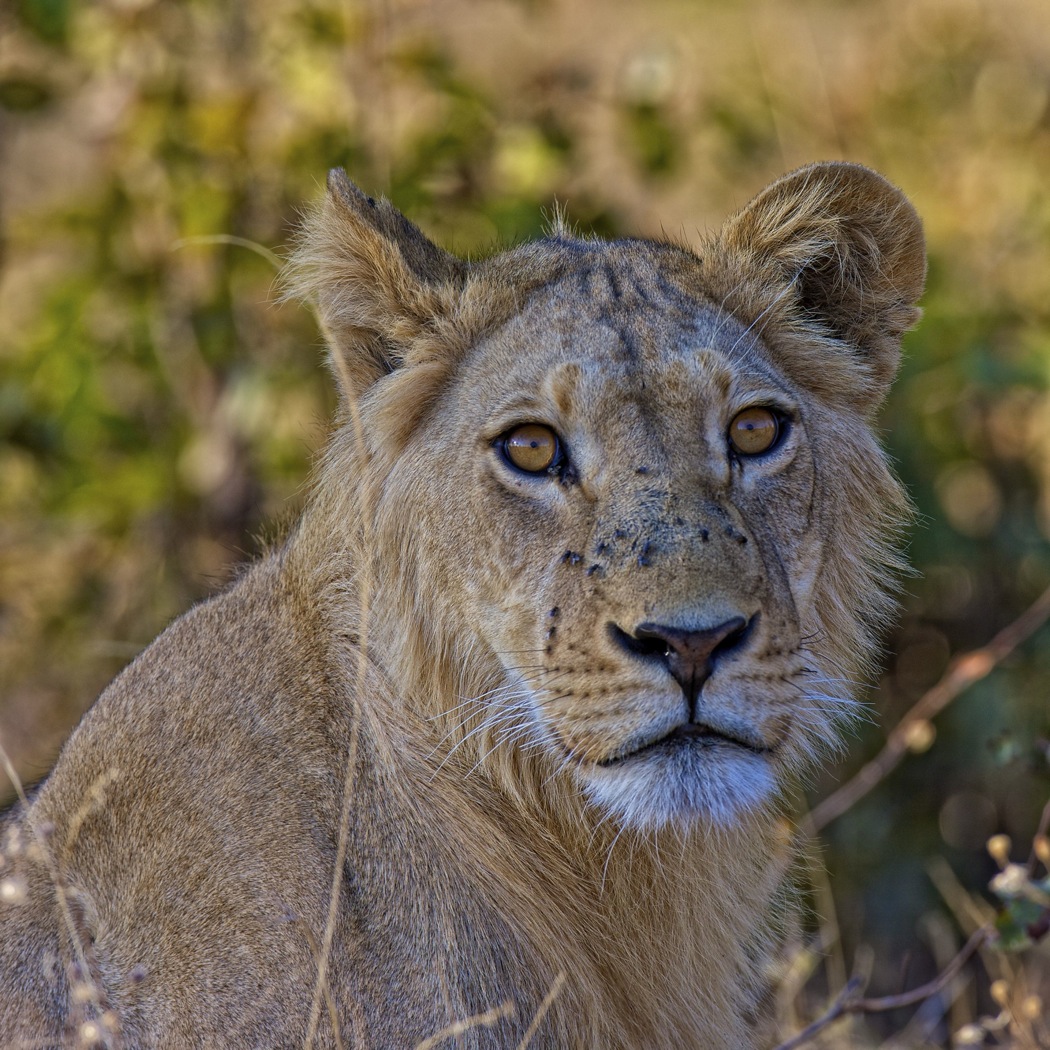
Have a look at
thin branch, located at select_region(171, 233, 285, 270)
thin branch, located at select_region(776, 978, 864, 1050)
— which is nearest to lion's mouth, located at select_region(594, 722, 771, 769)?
thin branch, located at select_region(776, 978, 864, 1050)

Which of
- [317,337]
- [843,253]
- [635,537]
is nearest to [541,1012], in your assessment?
[635,537]

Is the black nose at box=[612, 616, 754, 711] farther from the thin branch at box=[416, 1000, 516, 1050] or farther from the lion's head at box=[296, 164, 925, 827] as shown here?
the thin branch at box=[416, 1000, 516, 1050]

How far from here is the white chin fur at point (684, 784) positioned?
2.53 metres

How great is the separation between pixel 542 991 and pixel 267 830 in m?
0.60

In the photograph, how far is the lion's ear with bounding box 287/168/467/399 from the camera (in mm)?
3008

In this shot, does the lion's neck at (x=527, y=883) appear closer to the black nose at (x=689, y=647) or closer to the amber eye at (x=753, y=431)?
the black nose at (x=689, y=647)

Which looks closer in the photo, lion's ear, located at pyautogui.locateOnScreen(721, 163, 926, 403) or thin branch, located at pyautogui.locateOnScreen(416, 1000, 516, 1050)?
thin branch, located at pyautogui.locateOnScreen(416, 1000, 516, 1050)

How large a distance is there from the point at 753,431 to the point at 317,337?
3.17 m

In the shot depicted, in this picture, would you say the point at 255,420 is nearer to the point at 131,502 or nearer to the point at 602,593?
the point at 131,502

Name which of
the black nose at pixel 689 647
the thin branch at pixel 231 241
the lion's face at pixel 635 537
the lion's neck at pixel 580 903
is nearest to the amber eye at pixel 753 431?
the lion's face at pixel 635 537

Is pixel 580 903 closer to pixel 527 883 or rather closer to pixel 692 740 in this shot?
pixel 527 883

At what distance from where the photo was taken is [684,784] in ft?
8.33

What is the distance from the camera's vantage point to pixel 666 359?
9.53 feet

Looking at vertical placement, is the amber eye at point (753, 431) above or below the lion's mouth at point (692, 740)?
above
